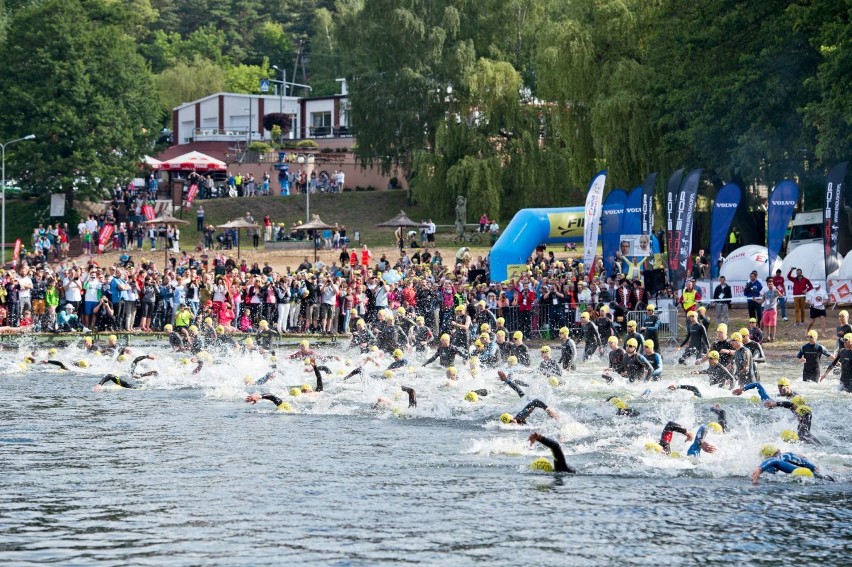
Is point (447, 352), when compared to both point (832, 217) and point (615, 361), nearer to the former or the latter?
point (615, 361)

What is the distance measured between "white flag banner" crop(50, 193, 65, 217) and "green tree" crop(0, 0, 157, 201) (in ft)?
7.72

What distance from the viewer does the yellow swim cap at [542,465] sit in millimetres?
19344

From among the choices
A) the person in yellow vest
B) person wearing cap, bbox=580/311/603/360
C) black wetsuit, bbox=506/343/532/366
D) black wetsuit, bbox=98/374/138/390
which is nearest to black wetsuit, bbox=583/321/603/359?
person wearing cap, bbox=580/311/603/360

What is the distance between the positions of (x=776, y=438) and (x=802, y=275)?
14334mm

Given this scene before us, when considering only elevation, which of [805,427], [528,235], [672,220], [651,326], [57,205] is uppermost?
[57,205]

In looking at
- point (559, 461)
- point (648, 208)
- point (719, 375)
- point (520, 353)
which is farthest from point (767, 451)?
point (648, 208)

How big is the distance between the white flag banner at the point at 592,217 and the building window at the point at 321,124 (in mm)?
46934

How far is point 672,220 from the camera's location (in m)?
36.5

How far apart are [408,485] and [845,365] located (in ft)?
35.5

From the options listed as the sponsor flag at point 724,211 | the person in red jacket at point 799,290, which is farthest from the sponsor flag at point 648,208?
the person in red jacket at point 799,290

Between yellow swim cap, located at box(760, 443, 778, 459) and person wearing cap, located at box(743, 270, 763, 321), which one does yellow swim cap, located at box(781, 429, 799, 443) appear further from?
person wearing cap, located at box(743, 270, 763, 321)

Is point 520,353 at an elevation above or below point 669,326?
below

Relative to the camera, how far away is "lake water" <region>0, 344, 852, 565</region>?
15.3m

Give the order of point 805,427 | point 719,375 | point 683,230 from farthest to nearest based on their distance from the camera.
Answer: point 683,230 → point 719,375 → point 805,427
